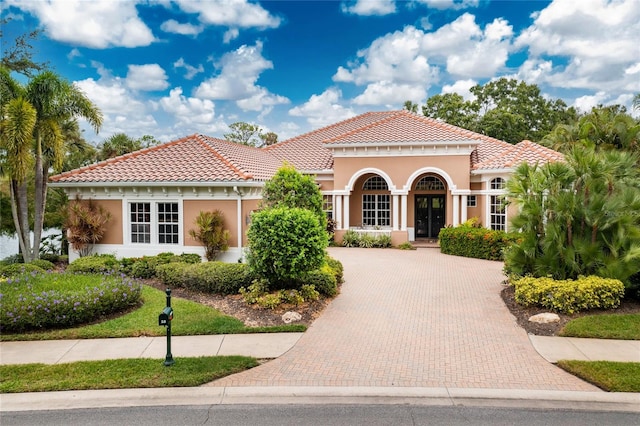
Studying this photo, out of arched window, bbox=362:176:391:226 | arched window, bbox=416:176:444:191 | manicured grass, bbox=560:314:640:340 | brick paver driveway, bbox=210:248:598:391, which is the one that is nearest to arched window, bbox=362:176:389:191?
arched window, bbox=362:176:391:226

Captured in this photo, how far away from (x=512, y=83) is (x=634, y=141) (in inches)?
1136

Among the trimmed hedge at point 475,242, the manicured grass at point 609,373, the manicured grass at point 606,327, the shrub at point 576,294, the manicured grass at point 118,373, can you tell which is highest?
the trimmed hedge at point 475,242

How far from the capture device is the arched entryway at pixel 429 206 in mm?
23844

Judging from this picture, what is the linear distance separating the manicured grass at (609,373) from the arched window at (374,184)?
56.5ft

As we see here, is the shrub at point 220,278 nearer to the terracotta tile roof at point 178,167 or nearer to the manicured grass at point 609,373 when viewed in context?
the terracotta tile roof at point 178,167

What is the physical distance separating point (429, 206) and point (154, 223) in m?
14.5

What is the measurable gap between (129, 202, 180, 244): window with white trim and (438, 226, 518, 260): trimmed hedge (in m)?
11.5

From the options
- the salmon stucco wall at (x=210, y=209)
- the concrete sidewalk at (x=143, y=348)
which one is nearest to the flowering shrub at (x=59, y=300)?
the concrete sidewalk at (x=143, y=348)

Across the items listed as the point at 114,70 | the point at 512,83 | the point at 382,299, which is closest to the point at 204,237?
the point at 382,299

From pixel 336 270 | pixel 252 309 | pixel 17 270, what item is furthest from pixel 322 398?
pixel 17 270

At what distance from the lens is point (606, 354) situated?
7.83 m

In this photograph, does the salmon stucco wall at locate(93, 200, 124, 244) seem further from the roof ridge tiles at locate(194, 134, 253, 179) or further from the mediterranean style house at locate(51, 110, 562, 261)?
the roof ridge tiles at locate(194, 134, 253, 179)

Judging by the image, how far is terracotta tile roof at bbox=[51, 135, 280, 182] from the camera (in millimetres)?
15867

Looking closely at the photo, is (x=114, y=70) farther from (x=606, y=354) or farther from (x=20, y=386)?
(x=606, y=354)
